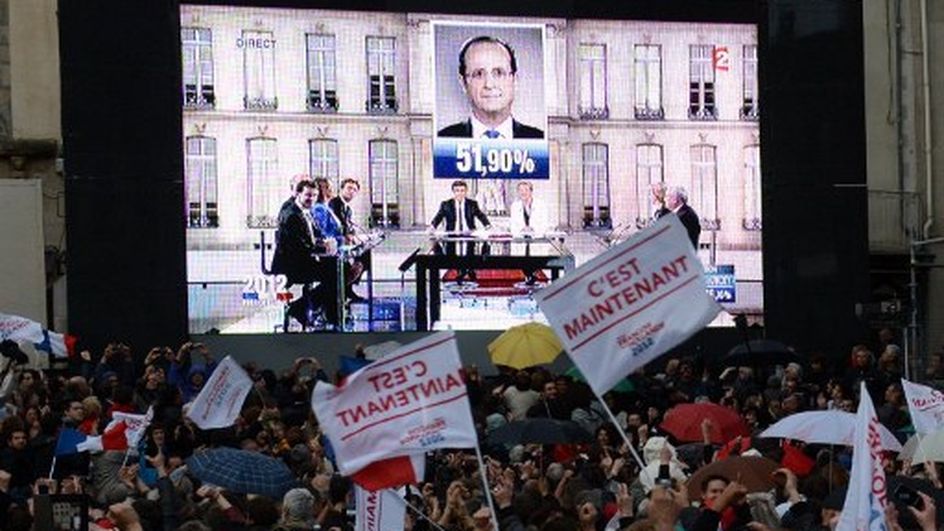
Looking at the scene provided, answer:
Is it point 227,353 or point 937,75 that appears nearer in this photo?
point 227,353

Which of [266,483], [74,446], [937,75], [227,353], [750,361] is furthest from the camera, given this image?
[937,75]

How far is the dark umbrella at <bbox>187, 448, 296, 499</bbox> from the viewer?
15.9m

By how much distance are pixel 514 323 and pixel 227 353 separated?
138 inches

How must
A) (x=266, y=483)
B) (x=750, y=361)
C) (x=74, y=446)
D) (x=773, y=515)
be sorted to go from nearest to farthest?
1. (x=773, y=515)
2. (x=266, y=483)
3. (x=74, y=446)
4. (x=750, y=361)

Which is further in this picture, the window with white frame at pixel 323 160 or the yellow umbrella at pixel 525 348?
the window with white frame at pixel 323 160

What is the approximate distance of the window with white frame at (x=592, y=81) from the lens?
2997 centimetres

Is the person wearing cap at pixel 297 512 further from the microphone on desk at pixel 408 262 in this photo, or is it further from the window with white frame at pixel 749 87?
the window with white frame at pixel 749 87

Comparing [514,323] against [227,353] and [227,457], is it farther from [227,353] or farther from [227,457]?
[227,457]

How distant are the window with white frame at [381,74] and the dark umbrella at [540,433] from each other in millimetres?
10440

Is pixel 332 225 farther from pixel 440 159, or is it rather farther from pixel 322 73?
pixel 322 73

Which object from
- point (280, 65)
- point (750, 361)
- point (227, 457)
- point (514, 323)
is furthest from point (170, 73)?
point (227, 457)

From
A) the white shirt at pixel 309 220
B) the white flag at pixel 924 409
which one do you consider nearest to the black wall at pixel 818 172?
the white shirt at pixel 309 220

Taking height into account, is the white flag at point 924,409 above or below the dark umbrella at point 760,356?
above

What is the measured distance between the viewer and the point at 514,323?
2917cm
